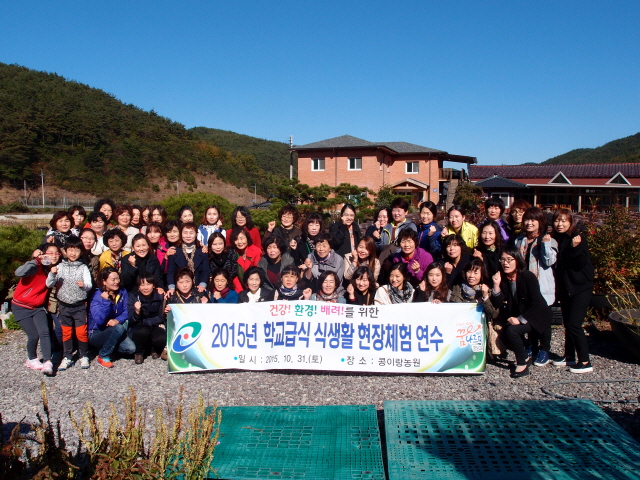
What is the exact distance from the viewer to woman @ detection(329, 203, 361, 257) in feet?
24.0

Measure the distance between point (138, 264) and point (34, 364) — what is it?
5.50ft

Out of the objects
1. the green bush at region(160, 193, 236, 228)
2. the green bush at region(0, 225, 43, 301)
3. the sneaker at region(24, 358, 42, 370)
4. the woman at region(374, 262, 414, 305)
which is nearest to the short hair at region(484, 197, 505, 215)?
the woman at region(374, 262, 414, 305)

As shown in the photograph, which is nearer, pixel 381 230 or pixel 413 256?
pixel 413 256

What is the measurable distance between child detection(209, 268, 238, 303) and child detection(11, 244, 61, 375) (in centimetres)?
189

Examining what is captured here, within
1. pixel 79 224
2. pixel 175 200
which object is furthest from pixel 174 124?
pixel 79 224

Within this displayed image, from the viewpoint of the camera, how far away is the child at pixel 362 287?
6090 millimetres

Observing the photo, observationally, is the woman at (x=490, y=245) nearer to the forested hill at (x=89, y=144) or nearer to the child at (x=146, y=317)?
the child at (x=146, y=317)

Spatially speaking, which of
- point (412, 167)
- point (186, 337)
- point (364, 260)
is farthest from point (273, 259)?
point (412, 167)

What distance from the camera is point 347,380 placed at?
5664 millimetres

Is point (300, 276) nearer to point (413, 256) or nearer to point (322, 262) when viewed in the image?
point (322, 262)

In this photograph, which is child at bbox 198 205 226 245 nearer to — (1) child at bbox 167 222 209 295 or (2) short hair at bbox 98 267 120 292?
(1) child at bbox 167 222 209 295

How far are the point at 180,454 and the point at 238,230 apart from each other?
4.29m

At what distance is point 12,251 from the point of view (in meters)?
8.16

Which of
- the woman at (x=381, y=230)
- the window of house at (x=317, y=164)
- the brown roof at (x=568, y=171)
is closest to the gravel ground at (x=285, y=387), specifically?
the woman at (x=381, y=230)
